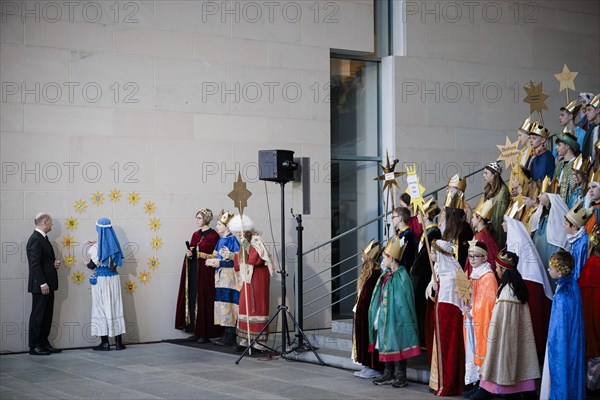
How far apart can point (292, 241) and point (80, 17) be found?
14.9 feet

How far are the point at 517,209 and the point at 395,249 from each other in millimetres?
1290

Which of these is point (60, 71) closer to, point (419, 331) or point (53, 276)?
point (53, 276)

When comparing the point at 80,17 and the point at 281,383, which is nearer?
the point at 281,383

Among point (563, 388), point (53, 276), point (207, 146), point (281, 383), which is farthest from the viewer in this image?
point (207, 146)

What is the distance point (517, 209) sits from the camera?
909 cm

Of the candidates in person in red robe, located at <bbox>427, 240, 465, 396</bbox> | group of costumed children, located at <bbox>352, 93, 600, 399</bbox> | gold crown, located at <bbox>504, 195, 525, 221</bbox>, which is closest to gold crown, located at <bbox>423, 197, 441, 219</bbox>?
group of costumed children, located at <bbox>352, 93, 600, 399</bbox>

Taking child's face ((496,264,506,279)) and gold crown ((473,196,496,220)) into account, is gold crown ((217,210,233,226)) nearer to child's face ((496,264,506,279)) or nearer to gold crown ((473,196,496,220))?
gold crown ((473,196,496,220))

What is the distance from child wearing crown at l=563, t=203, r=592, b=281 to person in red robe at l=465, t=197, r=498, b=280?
31.3 inches

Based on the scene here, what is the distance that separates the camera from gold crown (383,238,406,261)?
30.0 ft

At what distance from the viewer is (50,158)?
12.4m

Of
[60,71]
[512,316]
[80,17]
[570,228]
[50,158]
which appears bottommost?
[512,316]

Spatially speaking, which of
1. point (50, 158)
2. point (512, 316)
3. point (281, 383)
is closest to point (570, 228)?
point (512, 316)

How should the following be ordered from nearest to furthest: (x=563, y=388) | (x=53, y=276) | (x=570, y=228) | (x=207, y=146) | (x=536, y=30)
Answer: (x=563, y=388), (x=570, y=228), (x=53, y=276), (x=207, y=146), (x=536, y=30)

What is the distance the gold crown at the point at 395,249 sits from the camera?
913 centimetres
